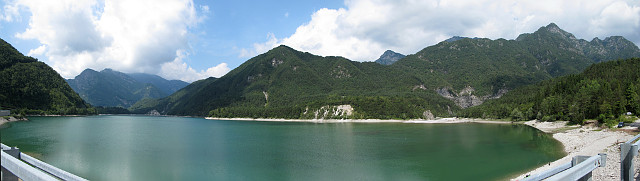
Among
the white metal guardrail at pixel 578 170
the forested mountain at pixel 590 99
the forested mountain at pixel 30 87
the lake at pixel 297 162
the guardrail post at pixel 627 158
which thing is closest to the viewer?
the white metal guardrail at pixel 578 170

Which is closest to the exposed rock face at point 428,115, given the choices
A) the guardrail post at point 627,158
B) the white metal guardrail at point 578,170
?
the guardrail post at point 627,158

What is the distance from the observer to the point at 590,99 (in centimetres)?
5694

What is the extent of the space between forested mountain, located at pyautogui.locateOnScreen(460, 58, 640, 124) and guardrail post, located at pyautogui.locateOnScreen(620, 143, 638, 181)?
169 feet

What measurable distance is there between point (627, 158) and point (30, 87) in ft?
575

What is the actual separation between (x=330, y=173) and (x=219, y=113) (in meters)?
153

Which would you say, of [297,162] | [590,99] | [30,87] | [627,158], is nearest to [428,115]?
[590,99]

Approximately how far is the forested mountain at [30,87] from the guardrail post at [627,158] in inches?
5955

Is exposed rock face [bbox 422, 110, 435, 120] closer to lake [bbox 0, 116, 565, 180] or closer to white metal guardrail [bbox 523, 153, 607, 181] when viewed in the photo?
lake [bbox 0, 116, 565, 180]

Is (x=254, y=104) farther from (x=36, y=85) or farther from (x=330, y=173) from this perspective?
(x=330, y=173)

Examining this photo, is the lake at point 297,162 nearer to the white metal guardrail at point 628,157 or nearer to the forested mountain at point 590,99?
the white metal guardrail at point 628,157

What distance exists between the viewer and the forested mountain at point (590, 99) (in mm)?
52562

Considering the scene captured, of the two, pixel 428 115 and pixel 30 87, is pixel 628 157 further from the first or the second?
pixel 30 87

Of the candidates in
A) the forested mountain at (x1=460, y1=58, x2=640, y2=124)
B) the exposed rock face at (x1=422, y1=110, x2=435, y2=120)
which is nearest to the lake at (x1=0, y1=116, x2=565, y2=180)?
the forested mountain at (x1=460, y1=58, x2=640, y2=124)

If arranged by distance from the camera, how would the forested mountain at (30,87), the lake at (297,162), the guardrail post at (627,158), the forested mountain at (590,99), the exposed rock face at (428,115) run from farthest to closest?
the exposed rock face at (428,115), the forested mountain at (30,87), the forested mountain at (590,99), the lake at (297,162), the guardrail post at (627,158)
